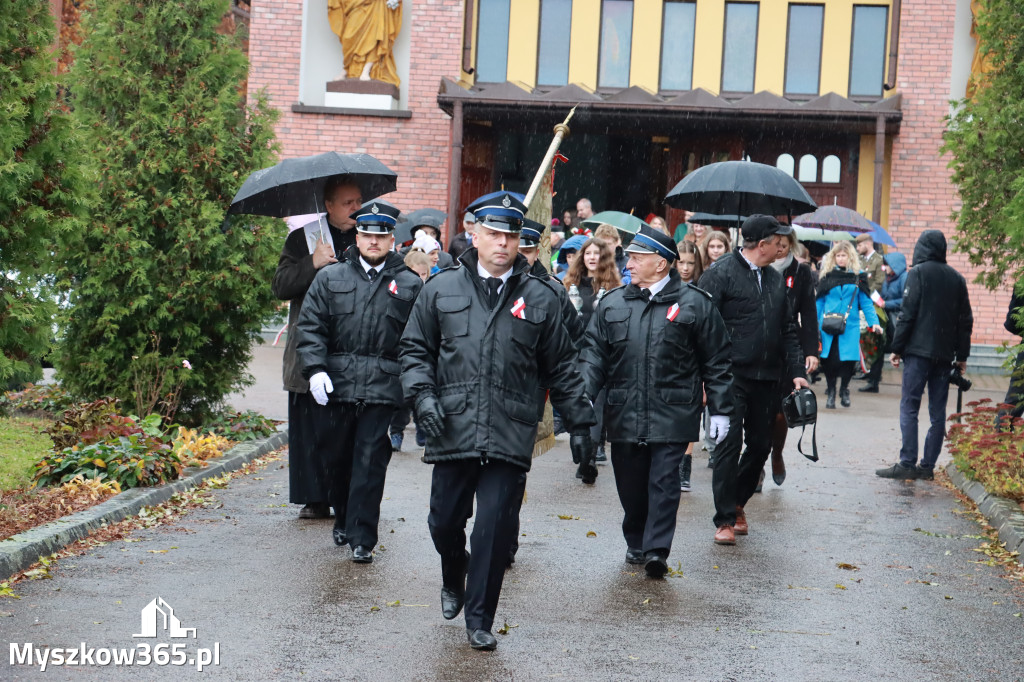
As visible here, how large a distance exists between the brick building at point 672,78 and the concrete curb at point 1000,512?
1372 centimetres

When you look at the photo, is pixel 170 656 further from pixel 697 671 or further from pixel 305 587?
pixel 697 671

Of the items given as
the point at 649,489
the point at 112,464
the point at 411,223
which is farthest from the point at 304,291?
the point at 411,223

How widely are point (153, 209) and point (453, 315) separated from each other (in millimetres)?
5889

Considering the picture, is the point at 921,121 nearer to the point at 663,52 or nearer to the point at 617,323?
the point at 663,52

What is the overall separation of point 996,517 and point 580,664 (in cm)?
491

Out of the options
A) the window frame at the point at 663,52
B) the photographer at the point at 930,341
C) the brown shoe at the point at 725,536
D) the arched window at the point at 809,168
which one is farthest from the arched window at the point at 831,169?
the brown shoe at the point at 725,536

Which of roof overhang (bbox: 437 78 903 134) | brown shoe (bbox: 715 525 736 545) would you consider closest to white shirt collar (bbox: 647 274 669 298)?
brown shoe (bbox: 715 525 736 545)

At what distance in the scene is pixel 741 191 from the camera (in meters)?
9.73

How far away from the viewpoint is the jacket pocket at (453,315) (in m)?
5.86

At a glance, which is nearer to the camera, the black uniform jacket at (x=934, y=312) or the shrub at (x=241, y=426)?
the black uniform jacket at (x=934, y=312)

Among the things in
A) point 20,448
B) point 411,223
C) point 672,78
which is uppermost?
point 672,78

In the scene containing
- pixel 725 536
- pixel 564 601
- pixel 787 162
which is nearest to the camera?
pixel 564 601

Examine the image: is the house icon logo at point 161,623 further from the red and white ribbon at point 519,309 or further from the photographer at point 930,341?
the photographer at point 930,341

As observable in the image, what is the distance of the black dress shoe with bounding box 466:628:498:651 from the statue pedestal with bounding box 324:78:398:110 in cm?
1974
